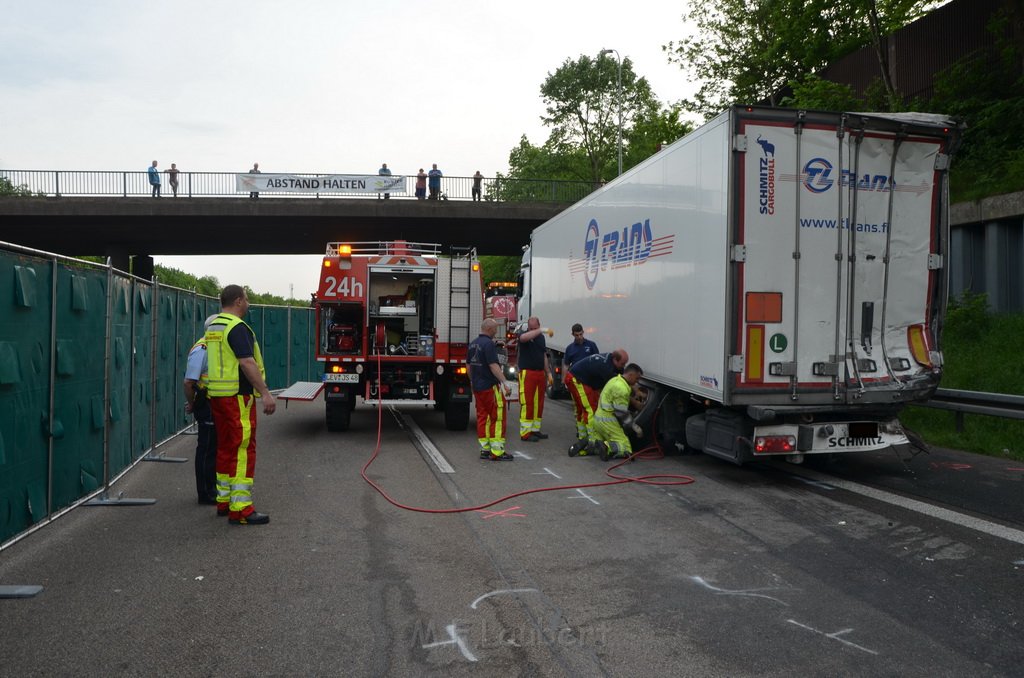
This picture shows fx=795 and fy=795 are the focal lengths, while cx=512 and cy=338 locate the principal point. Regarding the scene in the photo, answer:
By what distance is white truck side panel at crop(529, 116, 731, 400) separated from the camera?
7.75 m

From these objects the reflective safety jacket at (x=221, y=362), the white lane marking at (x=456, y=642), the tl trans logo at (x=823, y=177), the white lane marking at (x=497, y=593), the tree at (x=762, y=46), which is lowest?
the white lane marking at (x=456, y=642)

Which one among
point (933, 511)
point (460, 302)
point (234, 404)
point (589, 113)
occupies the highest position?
point (589, 113)

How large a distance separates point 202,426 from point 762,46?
83.0 ft

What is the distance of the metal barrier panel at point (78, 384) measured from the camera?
6285 millimetres

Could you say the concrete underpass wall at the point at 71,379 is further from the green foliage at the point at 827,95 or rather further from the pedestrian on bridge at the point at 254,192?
the pedestrian on bridge at the point at 254,192

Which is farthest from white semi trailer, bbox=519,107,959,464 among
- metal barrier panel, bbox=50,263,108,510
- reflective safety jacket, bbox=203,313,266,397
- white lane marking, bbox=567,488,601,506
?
metal barrier panel, bbox=50,263,108,510

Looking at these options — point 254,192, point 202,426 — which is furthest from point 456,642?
point 254,192

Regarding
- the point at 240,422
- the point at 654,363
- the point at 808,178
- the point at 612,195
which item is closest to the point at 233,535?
the point at 240,422

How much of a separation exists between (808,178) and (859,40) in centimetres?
1912

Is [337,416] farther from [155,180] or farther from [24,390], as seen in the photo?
[155,180]

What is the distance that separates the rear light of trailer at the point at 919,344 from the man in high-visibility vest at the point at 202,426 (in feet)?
22.2

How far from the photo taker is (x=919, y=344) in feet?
26.3

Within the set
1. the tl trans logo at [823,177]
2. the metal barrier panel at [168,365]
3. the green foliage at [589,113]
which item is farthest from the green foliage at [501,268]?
the tl trans logo at [823,177]

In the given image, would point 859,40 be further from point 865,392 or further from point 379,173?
point 865,392
